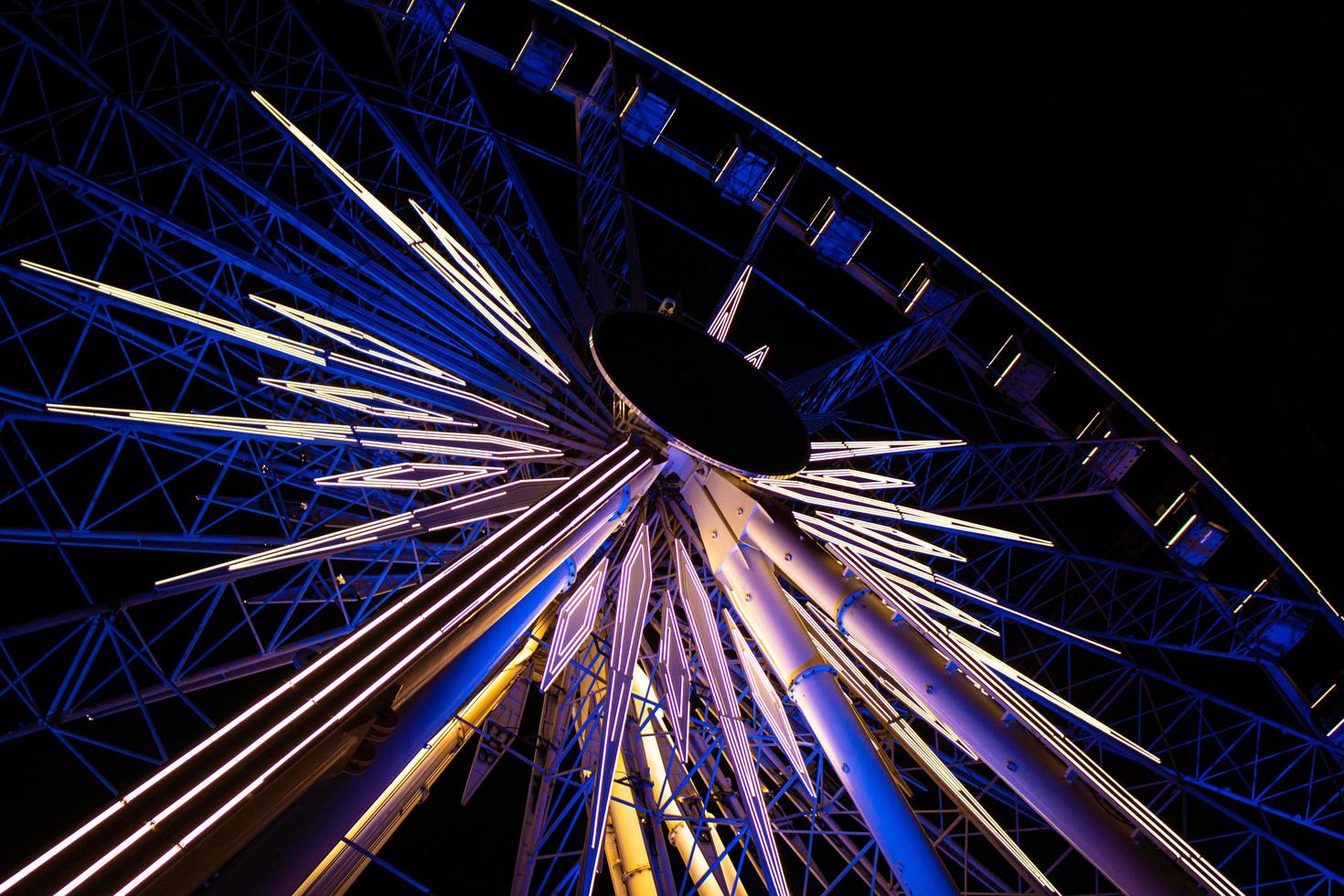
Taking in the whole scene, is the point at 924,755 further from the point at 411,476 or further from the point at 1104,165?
the point at 1104,165

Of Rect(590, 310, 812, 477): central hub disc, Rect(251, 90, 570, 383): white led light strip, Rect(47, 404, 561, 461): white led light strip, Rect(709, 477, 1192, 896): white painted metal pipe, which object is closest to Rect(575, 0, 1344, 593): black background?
Rect(590, 310, 812, 477): central hub disc

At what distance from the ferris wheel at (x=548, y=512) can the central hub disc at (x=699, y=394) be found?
0.07 meters

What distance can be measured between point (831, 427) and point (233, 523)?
13701 millimetres

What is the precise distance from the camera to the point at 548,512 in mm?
8031

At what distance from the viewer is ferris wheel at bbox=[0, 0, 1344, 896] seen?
7.99 meters

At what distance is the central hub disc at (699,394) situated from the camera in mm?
10242

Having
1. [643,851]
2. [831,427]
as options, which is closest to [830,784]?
[643,851]

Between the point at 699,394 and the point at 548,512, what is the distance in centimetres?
357

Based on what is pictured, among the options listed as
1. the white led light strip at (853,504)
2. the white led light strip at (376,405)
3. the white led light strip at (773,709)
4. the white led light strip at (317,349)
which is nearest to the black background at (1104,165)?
the white led light strip at (853,504)

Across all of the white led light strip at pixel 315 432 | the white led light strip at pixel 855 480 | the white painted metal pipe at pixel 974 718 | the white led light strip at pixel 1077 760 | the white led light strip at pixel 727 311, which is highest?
the white led light strip at pixel 727 311

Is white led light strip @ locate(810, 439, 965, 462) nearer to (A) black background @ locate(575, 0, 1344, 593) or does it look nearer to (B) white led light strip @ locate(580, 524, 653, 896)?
(B) white led light strip @ locate(580, 524, 653, 896)

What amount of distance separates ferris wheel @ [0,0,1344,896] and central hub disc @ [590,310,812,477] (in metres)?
0.07

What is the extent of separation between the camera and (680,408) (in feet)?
34.7

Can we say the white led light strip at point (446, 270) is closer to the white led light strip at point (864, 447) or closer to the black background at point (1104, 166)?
the white led light strip at point (864, 447)
